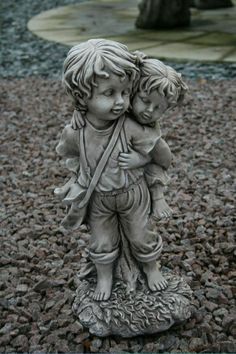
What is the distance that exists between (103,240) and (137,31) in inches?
244

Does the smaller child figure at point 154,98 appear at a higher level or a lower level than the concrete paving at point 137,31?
higher

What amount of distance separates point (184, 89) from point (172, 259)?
1082 millimetres

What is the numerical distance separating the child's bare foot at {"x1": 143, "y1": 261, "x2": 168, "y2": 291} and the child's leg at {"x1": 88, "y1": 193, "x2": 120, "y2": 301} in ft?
0.48

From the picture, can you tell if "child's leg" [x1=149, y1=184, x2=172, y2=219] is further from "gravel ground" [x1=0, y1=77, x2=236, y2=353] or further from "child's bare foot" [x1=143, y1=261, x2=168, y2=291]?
"gravel ground" [x1=0, y1=77, x2=236, y2=353]

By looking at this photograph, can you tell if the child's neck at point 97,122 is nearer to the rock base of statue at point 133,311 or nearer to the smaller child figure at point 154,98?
the smaller child figure at point 154,98

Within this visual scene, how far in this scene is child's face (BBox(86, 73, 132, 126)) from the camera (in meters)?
1.97

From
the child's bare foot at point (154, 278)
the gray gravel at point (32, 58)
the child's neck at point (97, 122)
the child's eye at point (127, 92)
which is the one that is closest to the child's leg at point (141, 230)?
the child's bare foot at point (154, 278)

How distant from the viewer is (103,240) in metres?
2.29

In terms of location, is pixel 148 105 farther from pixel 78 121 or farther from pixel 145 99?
pixel 78 121

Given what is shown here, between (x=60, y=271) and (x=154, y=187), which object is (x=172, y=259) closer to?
(x=60, y=271)

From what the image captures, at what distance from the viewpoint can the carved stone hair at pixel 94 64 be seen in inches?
75.9

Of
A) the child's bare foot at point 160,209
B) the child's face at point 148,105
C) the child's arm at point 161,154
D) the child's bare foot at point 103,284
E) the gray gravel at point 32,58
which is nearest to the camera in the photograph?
the child's face at point 148,105

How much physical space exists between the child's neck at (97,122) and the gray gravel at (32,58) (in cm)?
417

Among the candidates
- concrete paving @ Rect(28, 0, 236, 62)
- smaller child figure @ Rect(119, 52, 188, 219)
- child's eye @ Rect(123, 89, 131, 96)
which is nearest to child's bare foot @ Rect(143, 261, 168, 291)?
smaller child figure @ Rect(119, 52, 188, 219)
